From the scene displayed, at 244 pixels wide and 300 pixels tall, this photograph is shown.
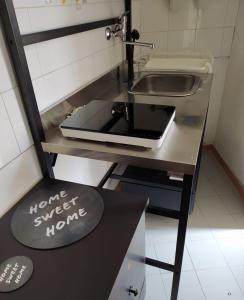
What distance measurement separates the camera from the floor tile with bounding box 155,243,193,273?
1489 mm

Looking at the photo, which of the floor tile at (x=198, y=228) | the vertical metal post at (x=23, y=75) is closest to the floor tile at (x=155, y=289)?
the floor tile at (x=198, y=228)

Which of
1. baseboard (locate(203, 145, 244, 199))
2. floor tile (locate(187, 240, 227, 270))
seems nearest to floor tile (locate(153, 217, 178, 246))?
floor tile (locate(187, 240, 227, 270))

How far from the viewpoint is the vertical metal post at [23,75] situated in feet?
2.39

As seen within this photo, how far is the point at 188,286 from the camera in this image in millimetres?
1384

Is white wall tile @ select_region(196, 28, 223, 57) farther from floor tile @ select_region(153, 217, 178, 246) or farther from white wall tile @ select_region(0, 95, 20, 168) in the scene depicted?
Answer: white wall tile @ select_region(0, 95, 20, 168)

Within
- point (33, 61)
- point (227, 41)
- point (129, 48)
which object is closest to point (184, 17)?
point (227, 41)

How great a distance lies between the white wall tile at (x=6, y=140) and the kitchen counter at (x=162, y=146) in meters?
0.12

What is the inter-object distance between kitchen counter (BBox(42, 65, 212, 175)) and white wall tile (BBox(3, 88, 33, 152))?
7cm

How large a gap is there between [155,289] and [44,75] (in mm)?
1300

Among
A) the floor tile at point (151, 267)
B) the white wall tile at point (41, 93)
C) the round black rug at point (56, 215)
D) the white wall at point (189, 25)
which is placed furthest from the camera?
the white wall at point (189, 25)

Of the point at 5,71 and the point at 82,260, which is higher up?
the point at 5,71

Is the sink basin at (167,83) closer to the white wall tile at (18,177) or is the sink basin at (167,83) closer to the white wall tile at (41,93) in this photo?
the white wall tile at (41,93)

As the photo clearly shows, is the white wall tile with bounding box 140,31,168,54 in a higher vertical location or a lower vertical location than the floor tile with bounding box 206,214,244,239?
higher

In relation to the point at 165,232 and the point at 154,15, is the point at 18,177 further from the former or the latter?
the point at 154,15
